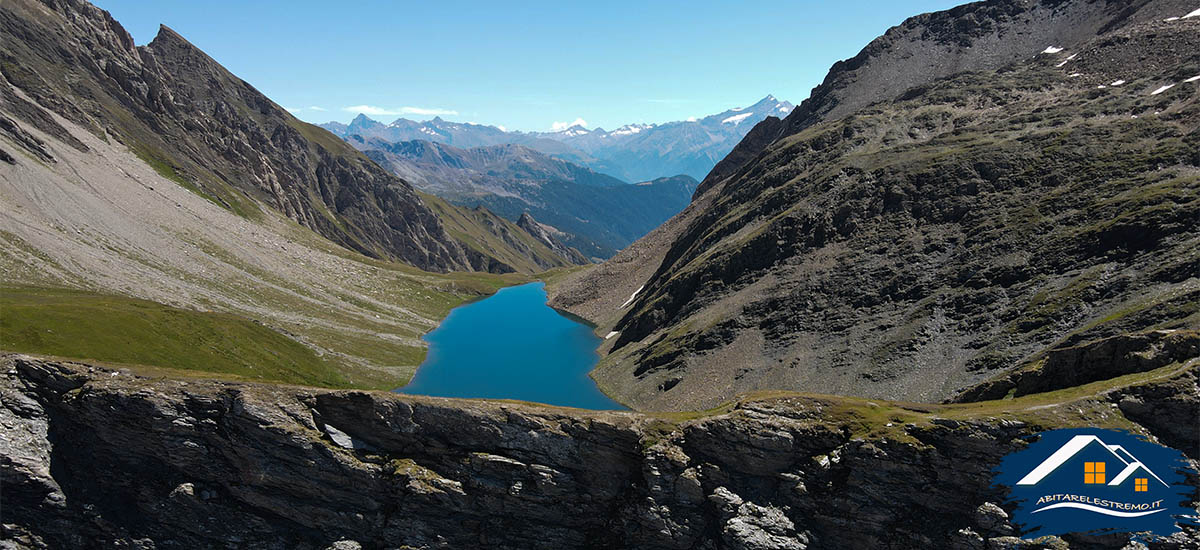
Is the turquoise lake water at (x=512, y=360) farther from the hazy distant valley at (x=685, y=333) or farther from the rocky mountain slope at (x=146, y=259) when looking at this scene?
the rocky mountain slope at (x=146, y=259)

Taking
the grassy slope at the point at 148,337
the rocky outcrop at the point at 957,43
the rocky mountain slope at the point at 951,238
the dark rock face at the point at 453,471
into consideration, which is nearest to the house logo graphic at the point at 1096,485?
the dark rock face at the point at 453,471

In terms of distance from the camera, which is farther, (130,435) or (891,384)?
(891,384)

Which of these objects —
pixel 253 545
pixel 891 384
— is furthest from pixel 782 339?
pixel 253 545

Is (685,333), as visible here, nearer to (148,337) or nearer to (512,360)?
(512,360)

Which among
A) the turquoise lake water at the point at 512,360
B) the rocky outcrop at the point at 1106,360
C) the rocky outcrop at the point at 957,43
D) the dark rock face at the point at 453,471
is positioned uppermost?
the rocky outcrop at the point at 957,43

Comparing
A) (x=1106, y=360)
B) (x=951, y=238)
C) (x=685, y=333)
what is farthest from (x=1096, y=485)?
(x=685, y=333)

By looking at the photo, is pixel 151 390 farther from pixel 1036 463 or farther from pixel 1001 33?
pixel 1001 33

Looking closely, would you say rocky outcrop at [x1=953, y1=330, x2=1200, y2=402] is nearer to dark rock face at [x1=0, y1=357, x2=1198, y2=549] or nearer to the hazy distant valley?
the hazy distant valley
